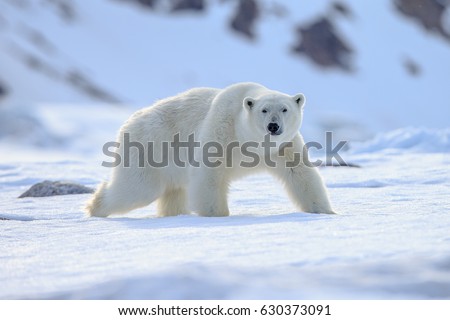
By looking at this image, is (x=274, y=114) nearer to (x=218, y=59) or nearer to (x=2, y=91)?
(x=2, y=91)

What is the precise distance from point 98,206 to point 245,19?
40547 mm

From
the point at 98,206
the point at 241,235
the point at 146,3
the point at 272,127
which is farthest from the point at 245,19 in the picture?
the point at 241,235

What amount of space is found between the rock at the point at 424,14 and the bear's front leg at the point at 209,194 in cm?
4646

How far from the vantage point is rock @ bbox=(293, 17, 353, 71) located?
143 ft

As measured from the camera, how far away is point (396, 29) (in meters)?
46.6

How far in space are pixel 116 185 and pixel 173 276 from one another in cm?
288

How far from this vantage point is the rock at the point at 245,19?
44312mm

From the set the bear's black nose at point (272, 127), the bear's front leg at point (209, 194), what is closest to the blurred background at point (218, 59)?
the bear's front leg at point (209, 194)

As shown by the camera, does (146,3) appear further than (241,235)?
Yes

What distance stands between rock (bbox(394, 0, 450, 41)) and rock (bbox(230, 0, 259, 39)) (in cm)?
1086

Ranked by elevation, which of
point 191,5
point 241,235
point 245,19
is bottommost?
point 241,235

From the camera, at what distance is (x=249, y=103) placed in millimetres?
4773
